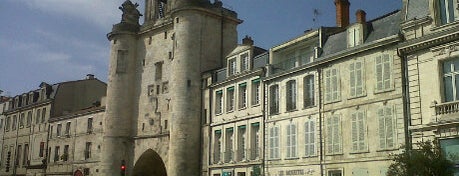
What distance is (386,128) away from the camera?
66.3 ft

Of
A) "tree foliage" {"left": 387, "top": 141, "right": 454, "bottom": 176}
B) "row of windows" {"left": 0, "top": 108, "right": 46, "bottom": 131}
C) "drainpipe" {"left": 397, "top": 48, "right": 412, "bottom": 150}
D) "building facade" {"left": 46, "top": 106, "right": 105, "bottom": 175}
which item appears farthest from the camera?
"row of windows" {"left": 0, "top": 108, "right": 46, "bottom": 131}

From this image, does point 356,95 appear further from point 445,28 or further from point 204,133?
point 204,133

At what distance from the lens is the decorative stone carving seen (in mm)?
41562

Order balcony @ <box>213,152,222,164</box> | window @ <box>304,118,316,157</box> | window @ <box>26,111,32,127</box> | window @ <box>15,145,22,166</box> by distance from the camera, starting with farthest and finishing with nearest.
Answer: window @ <box>15,145,22,166</box> < window @ <box>26,111,32,127</box> < balcony @ <box>213,152,222,164</box> < window @ <box>304,118,316,157</box>

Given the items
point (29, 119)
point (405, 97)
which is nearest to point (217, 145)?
point (405, 97)

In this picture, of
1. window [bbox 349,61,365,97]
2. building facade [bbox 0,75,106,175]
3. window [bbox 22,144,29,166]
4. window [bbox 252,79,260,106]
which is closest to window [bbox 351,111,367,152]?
window [bbox 349,61,365,97]

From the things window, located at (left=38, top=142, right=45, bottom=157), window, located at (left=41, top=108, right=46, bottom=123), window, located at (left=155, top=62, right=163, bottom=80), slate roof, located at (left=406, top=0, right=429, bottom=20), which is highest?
window, located at (left=155, top=62, right=163, bottom=80)

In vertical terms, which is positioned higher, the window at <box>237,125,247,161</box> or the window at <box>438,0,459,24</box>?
the window at <box>438,0,459,24</box>

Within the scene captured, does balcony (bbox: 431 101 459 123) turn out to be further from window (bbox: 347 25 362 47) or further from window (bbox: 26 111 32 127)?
window (bbox: 26 111 32 127)

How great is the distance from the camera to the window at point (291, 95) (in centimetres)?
2555

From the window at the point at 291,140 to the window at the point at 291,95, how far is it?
89 cm

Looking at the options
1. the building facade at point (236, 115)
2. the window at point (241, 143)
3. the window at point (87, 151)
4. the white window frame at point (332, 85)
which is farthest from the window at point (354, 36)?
the window at point (87, 151)

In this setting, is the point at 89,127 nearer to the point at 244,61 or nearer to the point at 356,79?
the point at 244,61

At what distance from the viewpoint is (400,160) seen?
15828 millimetres
